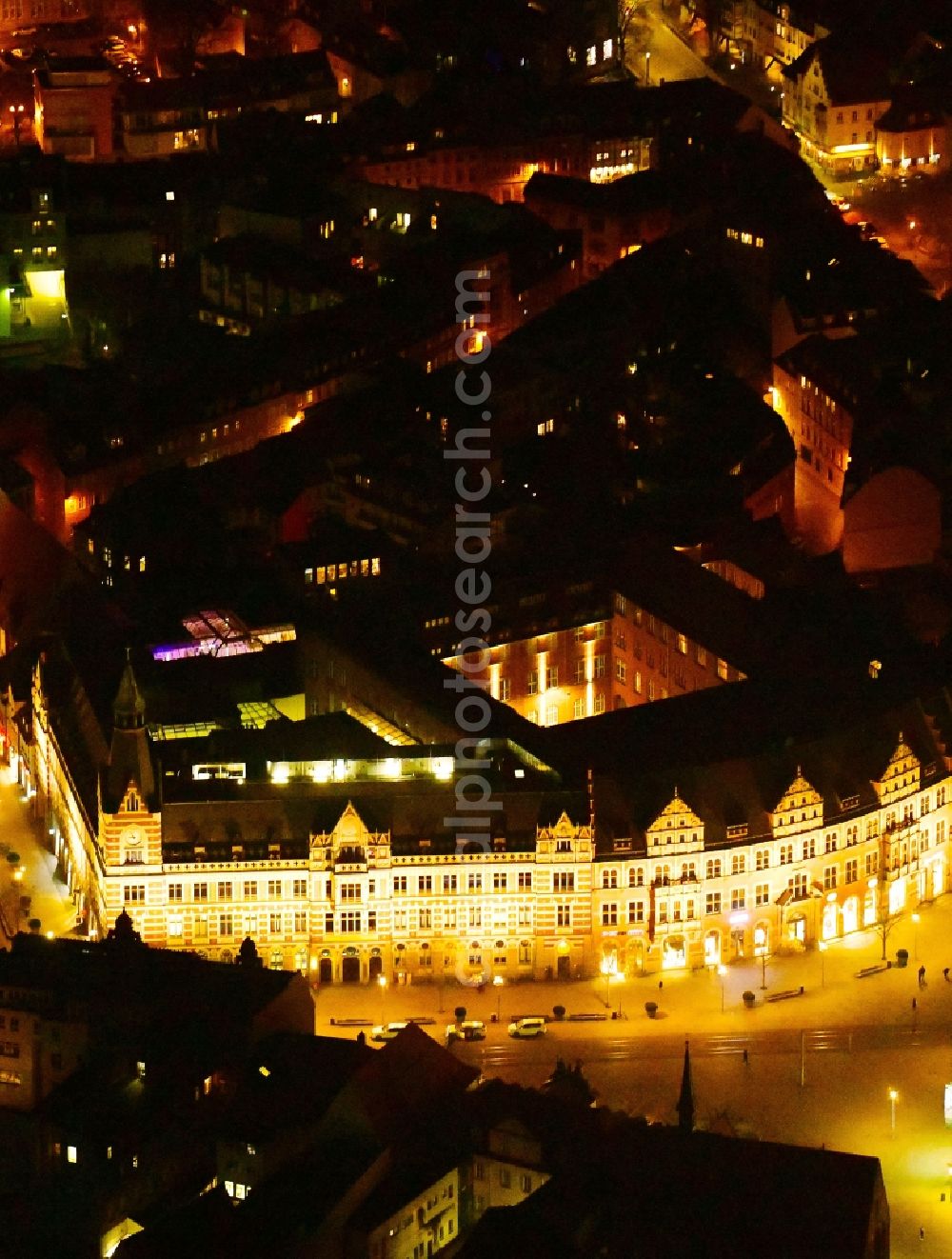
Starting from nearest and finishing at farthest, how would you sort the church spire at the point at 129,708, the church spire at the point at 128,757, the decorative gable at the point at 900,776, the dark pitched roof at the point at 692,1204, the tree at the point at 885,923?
the dark pitched roof at the point at 692,1204, the church spire at the point at 128,757, the church spire at the point at 129,708, the tree at the point at 885,923, the decorative gable at the point at 900,776

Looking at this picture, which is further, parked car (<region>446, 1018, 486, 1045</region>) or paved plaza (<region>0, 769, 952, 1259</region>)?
parked car (<region>446, 1018, 486, 1045</region>)

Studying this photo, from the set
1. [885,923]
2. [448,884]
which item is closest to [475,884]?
[448,884]

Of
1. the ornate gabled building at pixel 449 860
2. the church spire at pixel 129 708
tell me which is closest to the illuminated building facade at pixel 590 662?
the ornate gabled building at pixel 449 860

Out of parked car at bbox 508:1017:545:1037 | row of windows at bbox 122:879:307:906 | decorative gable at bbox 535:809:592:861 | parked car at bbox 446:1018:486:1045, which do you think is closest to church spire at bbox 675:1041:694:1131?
parked car at bbox 508:1017:545:1037

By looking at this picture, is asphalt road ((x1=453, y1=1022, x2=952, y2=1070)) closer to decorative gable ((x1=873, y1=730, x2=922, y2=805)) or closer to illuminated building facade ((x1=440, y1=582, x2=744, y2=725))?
decorative gable ((x1=873, y1=730, x2=922, y2=805))

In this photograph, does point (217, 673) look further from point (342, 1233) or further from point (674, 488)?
point (342, 1233)

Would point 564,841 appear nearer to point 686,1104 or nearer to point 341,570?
point 686,1104

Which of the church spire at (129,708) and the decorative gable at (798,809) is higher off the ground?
the church spire at (129,708)

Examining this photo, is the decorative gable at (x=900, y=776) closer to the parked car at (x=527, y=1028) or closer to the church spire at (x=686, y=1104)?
the parked car at (x=527, y=1028)
